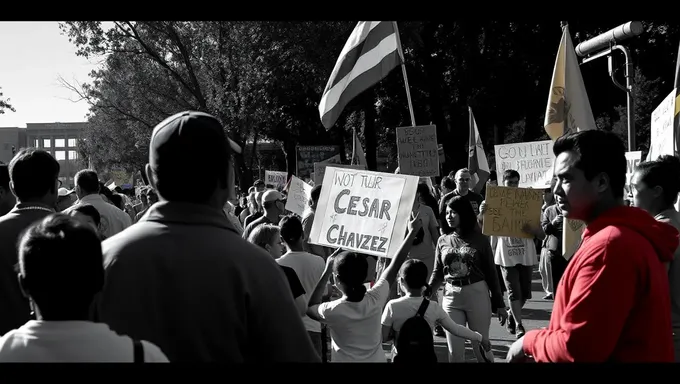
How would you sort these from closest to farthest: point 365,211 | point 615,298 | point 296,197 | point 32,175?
point 615,298 < point 32,175 < point 365,211 < point 296,197

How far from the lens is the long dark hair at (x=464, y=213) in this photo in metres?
7.38

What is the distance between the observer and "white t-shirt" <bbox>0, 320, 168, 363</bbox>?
207 cm

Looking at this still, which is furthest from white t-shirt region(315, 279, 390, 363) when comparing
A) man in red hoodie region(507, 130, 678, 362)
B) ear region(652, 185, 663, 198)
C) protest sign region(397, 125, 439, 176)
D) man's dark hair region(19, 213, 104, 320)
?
protest sign region(397, 125, 439, 176)

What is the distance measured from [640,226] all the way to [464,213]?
15.3ft

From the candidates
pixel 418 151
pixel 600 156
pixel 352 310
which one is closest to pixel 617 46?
pixel 418 151

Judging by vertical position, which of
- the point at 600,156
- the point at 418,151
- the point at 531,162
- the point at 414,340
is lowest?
the point at 414,340

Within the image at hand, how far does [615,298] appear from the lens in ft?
8.57

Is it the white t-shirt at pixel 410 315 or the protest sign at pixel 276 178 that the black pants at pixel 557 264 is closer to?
the white t-shirt at pixel 410 315

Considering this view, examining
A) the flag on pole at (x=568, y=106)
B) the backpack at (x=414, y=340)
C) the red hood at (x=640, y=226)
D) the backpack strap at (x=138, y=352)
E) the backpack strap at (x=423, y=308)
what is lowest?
the backpack at (x=414, y=340)

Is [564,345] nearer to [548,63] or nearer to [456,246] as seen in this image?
[456,246]

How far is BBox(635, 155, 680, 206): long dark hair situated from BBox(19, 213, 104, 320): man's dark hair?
10.2 ft

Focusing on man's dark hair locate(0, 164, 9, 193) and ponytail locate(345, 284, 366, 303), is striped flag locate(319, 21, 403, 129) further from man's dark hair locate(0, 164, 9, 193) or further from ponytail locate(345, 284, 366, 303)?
man's dark hair locate(0, 164, 9, 193)

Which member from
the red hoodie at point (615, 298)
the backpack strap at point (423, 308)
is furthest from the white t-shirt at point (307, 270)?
the red hoodie at point (615, 298)

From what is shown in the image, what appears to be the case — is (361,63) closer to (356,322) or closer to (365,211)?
(365,211)
